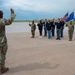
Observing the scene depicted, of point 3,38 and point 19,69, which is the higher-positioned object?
point 3,38

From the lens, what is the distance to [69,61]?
939 centimetres

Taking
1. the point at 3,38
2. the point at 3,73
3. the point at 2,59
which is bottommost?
the point at 3,73

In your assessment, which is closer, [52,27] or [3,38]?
[3,38]

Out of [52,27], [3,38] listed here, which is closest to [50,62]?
[3,38]

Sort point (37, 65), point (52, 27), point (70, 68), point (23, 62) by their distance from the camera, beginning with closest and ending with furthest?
point (70, 68), point (37, 65), point (23, 62), point (52, 27)

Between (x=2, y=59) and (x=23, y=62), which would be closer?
(x=2, y=59)

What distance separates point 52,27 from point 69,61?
12.7m

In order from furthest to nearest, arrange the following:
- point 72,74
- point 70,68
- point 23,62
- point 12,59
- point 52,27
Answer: point 52,27, point 12,59, point 23,62, point 70,68, point 72,74

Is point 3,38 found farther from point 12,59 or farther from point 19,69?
point 12,59

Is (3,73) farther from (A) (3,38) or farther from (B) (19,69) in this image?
(A) (3,38)

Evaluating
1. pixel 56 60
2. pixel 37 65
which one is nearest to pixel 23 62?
pixel 37 65

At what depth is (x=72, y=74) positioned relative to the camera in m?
7.49

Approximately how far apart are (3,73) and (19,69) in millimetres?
673

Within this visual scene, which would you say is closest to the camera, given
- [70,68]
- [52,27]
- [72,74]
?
[72,74]
